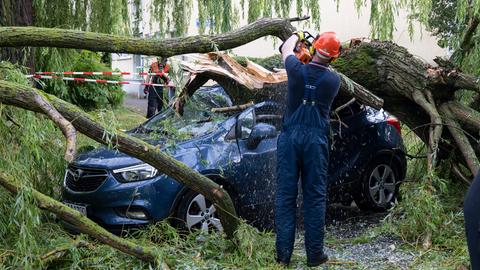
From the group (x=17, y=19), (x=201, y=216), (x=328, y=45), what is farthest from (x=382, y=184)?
(x=17, y=19)

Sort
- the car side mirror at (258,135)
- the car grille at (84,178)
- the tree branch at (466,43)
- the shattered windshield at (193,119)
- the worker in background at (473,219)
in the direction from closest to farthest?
1. the worker in background at (473,219)
2. the car grille at (84,178)
3. the car side mirror at (258,135)
4. the shattered windshield at (193,119)
5. the tree branch at (466,43)

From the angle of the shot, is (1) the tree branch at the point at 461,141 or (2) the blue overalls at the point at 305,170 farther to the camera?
(1) the tree branch at the point at 461,141

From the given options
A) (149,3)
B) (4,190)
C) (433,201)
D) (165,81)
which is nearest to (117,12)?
(149,3)

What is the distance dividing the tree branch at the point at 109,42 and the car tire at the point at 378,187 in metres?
2.77

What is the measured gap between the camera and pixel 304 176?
543 cm

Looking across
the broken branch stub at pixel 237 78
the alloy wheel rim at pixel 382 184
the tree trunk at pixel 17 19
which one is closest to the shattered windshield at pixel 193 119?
the broken branch stub at pixel 237 78

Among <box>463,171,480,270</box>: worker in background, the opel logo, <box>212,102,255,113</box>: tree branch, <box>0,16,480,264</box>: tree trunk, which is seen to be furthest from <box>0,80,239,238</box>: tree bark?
<box>463,171,480,270</box>: worker in background

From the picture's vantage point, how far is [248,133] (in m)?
6.89

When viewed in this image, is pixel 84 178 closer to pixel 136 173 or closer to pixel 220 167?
pixel 136 173

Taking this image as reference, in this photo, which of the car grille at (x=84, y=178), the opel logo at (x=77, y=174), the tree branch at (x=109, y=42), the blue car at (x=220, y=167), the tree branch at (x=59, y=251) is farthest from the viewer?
the opel logo at (x=77, y=174)

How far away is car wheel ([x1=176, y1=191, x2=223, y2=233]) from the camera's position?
20.5ft

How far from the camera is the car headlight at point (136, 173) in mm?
6289

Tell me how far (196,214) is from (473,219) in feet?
13.5

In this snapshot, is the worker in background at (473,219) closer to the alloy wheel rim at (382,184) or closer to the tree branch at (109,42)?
the tree branch at (109,42)
